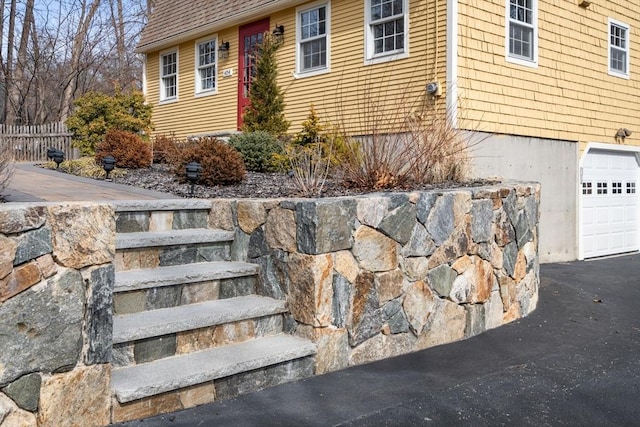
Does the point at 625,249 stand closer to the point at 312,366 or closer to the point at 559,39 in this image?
the point at 559,39

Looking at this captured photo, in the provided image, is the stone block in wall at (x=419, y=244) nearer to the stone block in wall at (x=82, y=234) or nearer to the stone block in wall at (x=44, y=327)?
the stone block in wall at (x=82, y=234)

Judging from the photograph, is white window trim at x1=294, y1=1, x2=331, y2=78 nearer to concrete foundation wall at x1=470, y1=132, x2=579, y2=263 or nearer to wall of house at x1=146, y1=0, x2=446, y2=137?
wall of house at x1=146, y1=0, x2=446, y2=137

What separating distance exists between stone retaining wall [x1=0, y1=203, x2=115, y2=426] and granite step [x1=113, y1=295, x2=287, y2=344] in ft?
0.97

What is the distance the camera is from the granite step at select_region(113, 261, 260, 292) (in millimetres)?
3850

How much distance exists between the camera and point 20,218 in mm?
2934

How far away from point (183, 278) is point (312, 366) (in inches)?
41.6

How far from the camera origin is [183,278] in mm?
4078

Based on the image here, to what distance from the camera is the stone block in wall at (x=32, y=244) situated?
2943mm

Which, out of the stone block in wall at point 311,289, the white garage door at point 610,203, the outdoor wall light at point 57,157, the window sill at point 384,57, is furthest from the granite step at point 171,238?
the white garage door at point 610,203

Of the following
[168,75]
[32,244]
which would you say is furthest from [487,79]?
[168,75]

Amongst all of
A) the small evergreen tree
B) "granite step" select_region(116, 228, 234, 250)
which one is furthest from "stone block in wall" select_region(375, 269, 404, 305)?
the small evergreen tree

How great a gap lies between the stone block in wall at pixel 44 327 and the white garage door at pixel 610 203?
34.6 ft

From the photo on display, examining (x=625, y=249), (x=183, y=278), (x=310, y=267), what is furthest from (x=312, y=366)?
(x=625, y=249)

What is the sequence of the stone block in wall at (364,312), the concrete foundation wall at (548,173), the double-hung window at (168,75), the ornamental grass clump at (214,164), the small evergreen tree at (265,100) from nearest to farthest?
the stone block in wall at (364,312) → the ornamental grass clump at (214,164) → the concrete foundation wall at (548,173) → the small evergreen tree at (265,100) → the double-hung window at (168,75)
